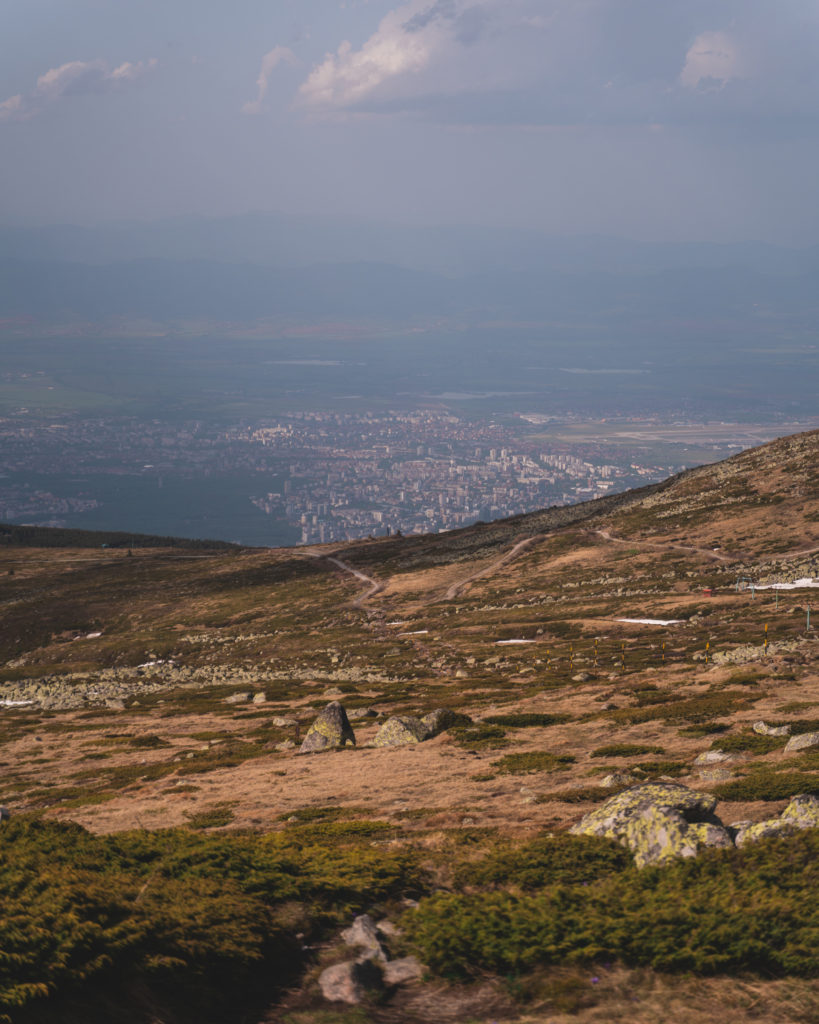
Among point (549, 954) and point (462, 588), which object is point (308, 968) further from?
point (462, 588)

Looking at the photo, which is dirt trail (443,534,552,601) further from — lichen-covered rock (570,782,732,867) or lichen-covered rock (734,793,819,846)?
lichen-covered rock (734,793,819,846)

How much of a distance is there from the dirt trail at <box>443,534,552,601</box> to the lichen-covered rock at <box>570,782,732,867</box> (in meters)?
83.3

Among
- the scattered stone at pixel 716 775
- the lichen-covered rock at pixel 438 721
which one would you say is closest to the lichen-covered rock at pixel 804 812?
the scattered stone at pixel 716 775

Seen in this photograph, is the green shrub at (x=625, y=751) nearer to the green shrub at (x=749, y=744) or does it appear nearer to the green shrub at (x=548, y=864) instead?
the green shrub at (x=749, y=744)

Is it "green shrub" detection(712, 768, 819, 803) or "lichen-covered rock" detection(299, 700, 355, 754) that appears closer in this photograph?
"green shrub" detection(712, 768, 819, 803)

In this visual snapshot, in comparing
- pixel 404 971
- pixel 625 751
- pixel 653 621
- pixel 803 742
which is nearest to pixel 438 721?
pixel 625 751

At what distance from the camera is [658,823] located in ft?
58.5

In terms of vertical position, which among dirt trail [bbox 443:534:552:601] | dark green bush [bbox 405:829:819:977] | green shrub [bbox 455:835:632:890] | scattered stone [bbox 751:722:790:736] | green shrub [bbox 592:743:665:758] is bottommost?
dirt trail [bbox 443:534:552:601]

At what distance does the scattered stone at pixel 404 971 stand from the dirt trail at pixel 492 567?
89.3 m

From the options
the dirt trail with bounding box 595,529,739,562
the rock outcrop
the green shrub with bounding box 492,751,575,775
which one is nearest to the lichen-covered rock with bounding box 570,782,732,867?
the rock outcrop

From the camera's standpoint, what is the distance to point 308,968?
533 inches

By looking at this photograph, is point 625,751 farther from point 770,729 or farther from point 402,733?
point 402,733

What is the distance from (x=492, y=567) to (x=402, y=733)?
8056 centimetres

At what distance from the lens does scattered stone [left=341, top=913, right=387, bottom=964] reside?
1387 centimetres
